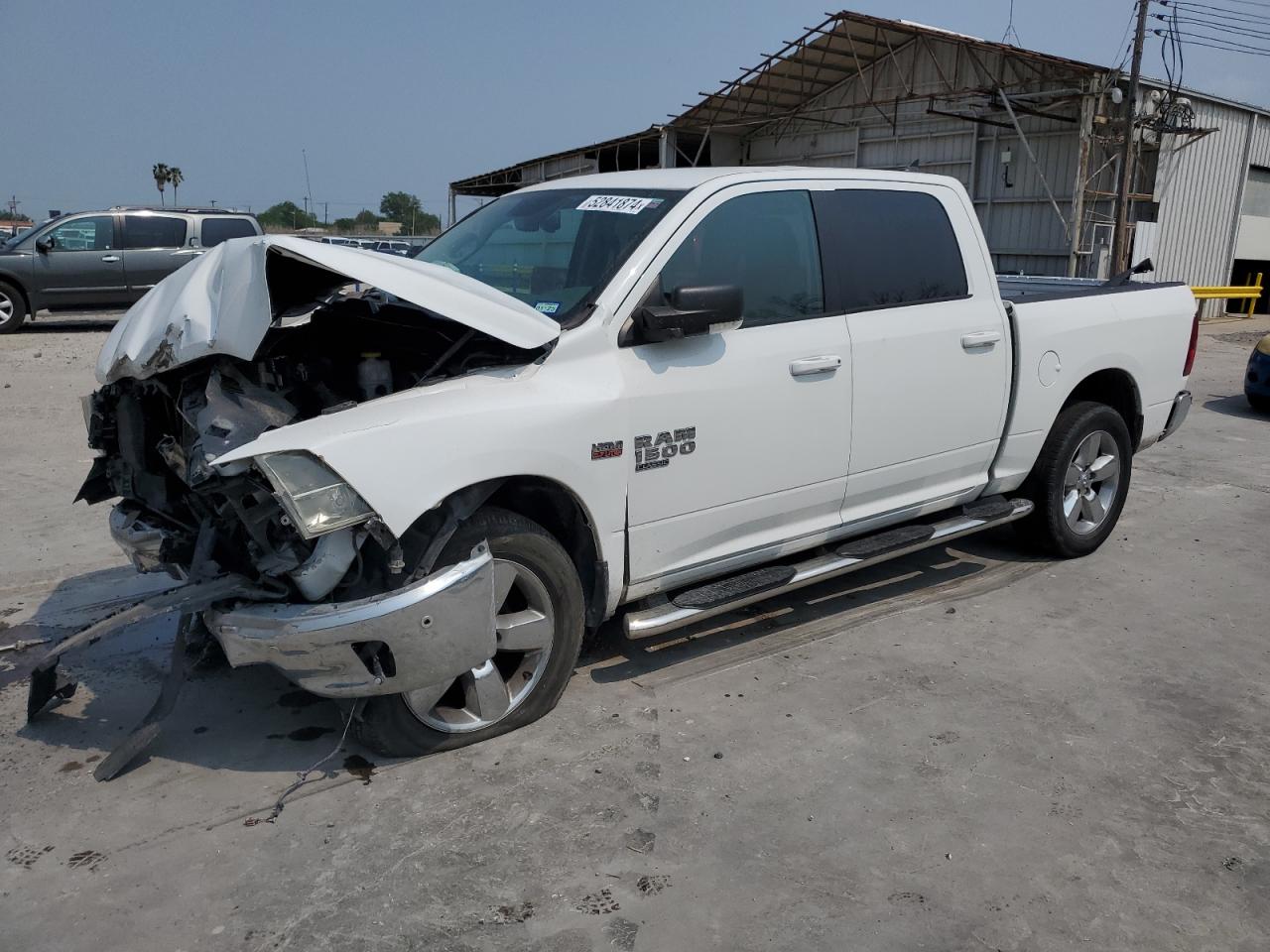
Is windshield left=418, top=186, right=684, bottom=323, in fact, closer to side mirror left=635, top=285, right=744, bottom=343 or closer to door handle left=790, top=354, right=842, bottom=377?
side mirror left=635, top=285, right=744, bottom=343

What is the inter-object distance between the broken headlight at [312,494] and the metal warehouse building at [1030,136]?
49.1ft

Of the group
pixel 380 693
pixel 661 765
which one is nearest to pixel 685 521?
pixel 661 765

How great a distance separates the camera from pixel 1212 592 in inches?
215

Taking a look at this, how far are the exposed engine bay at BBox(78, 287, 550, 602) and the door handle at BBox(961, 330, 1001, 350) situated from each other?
7.43 feet

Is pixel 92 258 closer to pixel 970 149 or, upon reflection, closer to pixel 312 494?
pixel 312 494

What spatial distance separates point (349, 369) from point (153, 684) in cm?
151

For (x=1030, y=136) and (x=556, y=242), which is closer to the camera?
(x=556, y=242)

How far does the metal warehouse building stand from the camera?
62.4 ft

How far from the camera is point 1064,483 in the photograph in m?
5.71

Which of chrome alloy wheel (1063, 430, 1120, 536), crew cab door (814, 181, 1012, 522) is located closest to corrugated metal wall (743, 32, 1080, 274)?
chrome alloy wheel (1063, 430, 1120, 536)

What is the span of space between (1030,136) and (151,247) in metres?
16.4

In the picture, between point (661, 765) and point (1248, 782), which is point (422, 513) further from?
point (1248, 782)

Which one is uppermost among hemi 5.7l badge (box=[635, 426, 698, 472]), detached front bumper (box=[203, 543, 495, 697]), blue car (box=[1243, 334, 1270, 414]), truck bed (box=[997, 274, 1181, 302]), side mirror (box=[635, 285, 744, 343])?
side mirror (box=[635, 285, 744, 343])

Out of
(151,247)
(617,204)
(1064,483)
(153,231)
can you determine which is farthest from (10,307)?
(1064,483)
